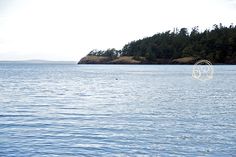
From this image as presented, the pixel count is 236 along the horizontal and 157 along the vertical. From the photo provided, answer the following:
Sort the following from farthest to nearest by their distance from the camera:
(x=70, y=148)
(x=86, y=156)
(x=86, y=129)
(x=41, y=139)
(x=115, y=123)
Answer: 1. (x=115, y=123)
2. (x=86, y=129)
3. (x=41, y=139)
4. (x=70, y=148)
5. (x=86, y=156)

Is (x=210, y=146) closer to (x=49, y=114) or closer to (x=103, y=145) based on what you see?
(x=103, y=145)

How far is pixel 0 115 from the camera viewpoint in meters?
32.8

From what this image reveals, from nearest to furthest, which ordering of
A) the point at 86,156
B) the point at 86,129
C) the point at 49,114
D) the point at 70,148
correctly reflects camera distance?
the point at 86,156 < the point at 70,148 < the point at 86,129 < the point at 49,114

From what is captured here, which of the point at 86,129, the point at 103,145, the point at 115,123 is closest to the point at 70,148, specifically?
the point at 103,145

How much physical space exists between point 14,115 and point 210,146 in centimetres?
1726

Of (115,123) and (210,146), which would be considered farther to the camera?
(115,123)

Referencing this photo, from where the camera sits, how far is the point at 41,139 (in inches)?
898

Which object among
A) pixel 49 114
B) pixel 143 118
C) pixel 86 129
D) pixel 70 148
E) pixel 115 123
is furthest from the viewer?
pixel 49 114

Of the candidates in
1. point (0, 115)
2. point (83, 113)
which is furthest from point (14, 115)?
point (83, 113)

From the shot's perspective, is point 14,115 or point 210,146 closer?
point 210,146

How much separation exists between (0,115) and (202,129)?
15.6 metres

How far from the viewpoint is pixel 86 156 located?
1906 centimetres

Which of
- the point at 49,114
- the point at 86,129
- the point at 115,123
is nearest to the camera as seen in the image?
the point at 86,129

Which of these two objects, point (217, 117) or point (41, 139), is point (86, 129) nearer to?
point (41, 139)
